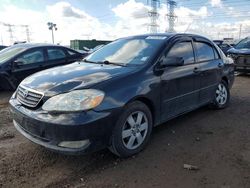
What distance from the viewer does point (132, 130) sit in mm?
3461

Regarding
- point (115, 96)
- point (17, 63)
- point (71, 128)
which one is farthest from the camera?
point (17, 63)

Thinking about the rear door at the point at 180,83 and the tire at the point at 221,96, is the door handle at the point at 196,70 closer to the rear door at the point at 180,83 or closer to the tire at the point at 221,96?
the rear door at the point at 180,83

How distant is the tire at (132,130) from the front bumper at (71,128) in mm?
150

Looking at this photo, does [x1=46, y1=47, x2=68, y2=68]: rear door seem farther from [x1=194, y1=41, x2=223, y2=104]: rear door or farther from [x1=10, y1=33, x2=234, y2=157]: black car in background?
[x1=194, y1=41, x2=223, y2=104]: rear door

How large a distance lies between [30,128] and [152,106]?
166cm

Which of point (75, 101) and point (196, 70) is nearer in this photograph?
point (75, 101)

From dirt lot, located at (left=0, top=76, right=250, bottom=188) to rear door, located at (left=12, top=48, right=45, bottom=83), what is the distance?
10.6 ft

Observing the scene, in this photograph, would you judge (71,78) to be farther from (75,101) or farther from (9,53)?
(9,53)

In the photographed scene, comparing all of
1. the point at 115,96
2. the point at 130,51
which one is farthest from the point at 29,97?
the point at 130,51

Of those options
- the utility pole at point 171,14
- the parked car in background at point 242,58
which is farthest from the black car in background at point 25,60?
the utility pole at point 171,14

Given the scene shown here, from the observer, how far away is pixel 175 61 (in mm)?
3848

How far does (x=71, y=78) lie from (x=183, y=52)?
2.06m

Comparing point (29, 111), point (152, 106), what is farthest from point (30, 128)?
point (152, 106)

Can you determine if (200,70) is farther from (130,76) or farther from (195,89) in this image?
(130,76)
